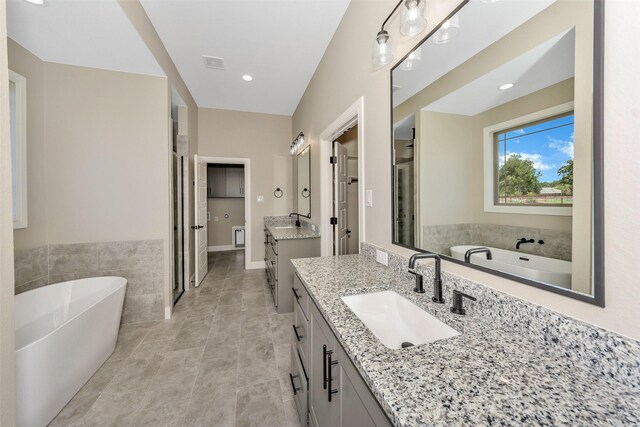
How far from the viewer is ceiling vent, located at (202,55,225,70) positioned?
2.85m

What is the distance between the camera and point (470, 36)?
1009 millimetres

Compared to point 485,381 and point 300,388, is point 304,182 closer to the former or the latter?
point 300,388

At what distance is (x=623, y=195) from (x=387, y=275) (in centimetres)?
99

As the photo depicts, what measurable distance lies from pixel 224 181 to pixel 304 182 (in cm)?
349

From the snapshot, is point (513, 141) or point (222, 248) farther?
point (222, 248)

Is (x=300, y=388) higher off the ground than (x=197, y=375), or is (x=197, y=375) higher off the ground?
(x=300, y=388)

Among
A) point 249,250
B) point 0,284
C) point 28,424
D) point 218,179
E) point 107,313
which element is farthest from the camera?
point 218,179

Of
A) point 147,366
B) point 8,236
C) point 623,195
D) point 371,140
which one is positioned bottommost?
point 147,366

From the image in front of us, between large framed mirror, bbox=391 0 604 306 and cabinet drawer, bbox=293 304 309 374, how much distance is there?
797 millimetres

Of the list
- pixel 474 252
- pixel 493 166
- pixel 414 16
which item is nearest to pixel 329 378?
pixel 474 252

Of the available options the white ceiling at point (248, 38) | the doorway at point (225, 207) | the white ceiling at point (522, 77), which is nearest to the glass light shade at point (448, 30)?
the white ceiling at point (522, 77)

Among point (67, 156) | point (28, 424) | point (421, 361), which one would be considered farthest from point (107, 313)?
point (421, 361)

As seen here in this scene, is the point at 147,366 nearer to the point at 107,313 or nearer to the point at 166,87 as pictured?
the point at 107,313

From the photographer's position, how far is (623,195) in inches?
23.3
